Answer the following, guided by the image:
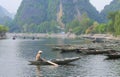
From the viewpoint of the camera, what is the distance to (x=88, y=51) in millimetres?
92750

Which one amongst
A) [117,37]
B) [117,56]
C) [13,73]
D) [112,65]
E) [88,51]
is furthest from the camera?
[117,37]

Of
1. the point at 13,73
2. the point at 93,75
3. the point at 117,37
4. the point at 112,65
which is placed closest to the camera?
the point at 93,75

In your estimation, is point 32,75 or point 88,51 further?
point 88,51

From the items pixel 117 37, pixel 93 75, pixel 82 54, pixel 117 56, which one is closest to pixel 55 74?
pixel 93 75

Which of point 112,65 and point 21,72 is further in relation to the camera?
point 112,65

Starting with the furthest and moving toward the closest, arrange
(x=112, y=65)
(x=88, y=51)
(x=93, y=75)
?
(x=88, y=51), (x=112, y=65), (x=93, y=75)

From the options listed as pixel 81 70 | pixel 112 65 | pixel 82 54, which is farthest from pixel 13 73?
pixel 82 54

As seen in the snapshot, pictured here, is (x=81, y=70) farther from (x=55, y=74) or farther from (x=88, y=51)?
(x=88, y=51)

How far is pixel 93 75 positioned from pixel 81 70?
20.7ft

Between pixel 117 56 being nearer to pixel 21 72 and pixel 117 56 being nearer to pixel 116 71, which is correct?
pixel 116 71

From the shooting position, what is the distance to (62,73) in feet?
188

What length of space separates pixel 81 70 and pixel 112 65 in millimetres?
9042

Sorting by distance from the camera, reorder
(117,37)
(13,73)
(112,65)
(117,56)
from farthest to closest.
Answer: (117,37) < (117,56) < (112,65) < (13,73)

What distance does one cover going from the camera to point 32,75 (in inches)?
2205
